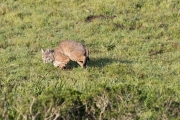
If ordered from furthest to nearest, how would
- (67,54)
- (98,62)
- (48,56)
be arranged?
(98,62) → (48,56) → (67,54)

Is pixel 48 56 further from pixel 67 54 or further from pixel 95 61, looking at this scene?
pixel 95 61

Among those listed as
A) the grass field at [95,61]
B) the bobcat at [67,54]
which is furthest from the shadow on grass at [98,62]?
the bobcat at [67,54]

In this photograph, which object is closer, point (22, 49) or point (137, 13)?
point (22, 49)

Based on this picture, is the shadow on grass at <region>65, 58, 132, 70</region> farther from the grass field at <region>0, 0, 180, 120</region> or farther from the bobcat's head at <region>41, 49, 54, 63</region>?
the bobcat's head at <region>41, 49, 54, 63</region>

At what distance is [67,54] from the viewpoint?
32.5 feet

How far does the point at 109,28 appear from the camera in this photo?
43.1 feet

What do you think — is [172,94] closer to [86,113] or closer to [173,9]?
[86,113]

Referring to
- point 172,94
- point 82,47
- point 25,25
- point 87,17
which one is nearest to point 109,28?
point 87,17

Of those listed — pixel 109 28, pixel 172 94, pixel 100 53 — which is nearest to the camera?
pixel 172 94

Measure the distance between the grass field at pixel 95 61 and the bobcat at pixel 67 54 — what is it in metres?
0.16

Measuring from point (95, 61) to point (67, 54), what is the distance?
799mm

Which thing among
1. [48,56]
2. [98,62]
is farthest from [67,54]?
[98,62]

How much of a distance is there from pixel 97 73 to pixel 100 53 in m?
1.69

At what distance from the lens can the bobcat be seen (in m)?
9.77
